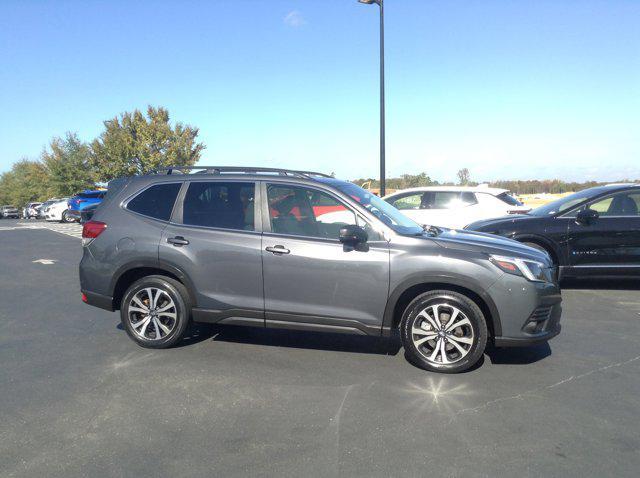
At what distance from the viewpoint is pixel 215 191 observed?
16.4 feet

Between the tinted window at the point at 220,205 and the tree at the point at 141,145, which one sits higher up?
the tree at the point at 141,145

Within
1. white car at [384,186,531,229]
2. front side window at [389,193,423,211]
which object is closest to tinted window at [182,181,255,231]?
white car at [384,186,531,229]

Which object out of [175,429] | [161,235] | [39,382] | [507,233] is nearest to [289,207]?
[161,235]

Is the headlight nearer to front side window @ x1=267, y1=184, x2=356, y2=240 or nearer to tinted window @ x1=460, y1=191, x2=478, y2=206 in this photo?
front side window @ x1=267, y1=184, x2=356, y2=240

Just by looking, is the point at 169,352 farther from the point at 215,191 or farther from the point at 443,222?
the point at 443,222

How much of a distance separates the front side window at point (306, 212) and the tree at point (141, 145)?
41129 millimetres

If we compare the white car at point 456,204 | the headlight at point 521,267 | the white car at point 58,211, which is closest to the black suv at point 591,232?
the white car at point 456,204

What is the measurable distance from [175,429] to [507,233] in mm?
6093

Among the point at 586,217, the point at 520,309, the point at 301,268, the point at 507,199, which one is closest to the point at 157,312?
the point at 301,268

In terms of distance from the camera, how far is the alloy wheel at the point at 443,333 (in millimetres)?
4332

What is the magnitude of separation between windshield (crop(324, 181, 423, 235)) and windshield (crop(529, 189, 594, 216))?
150 inches

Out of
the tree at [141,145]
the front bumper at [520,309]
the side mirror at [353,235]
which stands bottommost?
the front bumper at [520,309]

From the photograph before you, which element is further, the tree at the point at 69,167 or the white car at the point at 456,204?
the tree at the point at 69,167

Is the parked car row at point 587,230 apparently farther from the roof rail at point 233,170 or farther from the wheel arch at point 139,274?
the wheel arch at point 139,274
